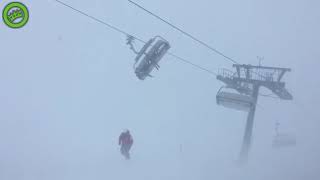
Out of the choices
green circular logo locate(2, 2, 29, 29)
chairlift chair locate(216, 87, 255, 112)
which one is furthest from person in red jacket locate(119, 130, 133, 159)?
green circular logo locate(2, 2, 29, 29)

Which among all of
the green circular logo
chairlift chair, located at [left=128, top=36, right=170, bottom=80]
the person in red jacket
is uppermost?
the green circular logo

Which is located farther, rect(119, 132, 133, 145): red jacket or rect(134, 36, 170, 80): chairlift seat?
rect(119, 132, 133, 145): red jacket

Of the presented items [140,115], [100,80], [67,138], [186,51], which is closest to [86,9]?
[100,80]

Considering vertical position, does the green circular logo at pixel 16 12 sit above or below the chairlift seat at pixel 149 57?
above

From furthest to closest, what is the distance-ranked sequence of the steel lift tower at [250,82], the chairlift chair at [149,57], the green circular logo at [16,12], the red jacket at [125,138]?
the steel lift tower at [250,82]
the green circular logo at [16,12]
the red jacket at [125,138]
the chairlift chair at [149,57]

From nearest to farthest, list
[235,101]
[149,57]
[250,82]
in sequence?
[149,57] < [235,101] < [250,82]

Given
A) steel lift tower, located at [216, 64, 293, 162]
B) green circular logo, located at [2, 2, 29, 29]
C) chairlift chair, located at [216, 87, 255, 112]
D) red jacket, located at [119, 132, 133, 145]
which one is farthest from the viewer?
steel lift tower, located at [216, 64, 293, 162]

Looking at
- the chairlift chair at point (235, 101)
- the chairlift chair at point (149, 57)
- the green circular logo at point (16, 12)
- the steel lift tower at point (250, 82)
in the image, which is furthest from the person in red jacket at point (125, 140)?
the steel lift tower at point (250, 82)

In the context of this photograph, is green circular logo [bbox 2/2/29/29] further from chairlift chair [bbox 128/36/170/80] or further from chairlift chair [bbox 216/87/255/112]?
chairlift chair [bbox 216/87/255/112]

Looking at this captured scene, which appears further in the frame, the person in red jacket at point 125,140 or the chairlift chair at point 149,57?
the person in red jacket at point 125,140

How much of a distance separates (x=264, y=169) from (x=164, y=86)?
116 ft

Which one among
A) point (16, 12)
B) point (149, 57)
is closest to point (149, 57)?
point (149, 57)

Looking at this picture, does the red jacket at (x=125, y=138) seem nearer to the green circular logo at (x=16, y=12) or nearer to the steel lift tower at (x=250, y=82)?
the green circular logo at (x=16, y=12)

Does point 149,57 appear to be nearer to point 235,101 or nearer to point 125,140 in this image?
point 125,140
